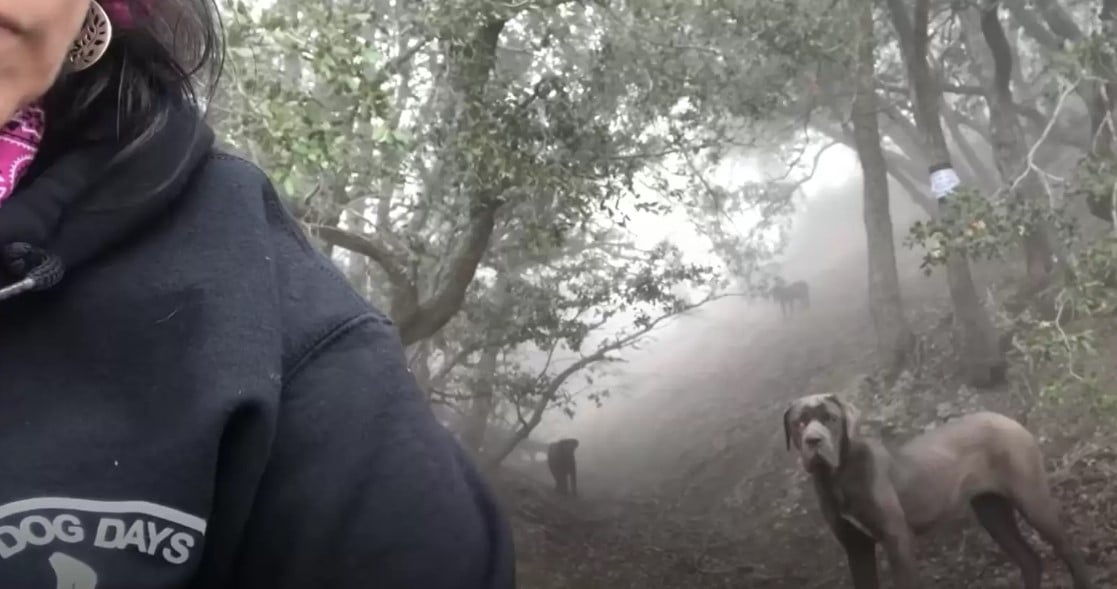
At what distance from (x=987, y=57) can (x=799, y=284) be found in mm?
1646

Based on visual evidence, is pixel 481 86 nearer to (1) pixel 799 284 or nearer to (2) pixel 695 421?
(2) pixel 695 421

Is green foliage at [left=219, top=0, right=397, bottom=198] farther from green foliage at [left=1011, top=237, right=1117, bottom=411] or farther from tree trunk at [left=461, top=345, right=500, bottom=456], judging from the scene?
tree trunk at [left=461, top=345, right=500, bottom=456]

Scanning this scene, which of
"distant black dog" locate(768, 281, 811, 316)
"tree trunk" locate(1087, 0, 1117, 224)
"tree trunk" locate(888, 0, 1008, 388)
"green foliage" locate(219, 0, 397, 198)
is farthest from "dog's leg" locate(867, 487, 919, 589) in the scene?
"distant black dog" locate(768, 281, 811, 316)

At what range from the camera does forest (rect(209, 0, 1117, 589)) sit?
80.7 inches

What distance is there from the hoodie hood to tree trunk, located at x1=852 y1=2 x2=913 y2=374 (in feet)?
9.45

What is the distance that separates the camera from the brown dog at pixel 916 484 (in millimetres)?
2123

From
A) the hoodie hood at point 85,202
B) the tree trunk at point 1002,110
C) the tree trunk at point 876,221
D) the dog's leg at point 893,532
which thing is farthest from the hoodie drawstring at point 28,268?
the tree trunk at point 876,221

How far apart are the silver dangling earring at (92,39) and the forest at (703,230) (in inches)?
32.6

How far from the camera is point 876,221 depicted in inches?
156

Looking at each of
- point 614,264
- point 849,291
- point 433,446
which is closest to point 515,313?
point 614,264

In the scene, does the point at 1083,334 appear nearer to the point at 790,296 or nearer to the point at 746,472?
the point at 746,472

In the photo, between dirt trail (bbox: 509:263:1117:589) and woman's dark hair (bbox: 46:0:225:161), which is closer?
woman's dark hair (bbox: 46:0:225:161)

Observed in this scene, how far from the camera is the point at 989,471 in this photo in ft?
7.39

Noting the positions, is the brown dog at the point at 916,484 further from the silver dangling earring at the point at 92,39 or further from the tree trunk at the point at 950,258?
the silver dangling earring at the point at 92,39
